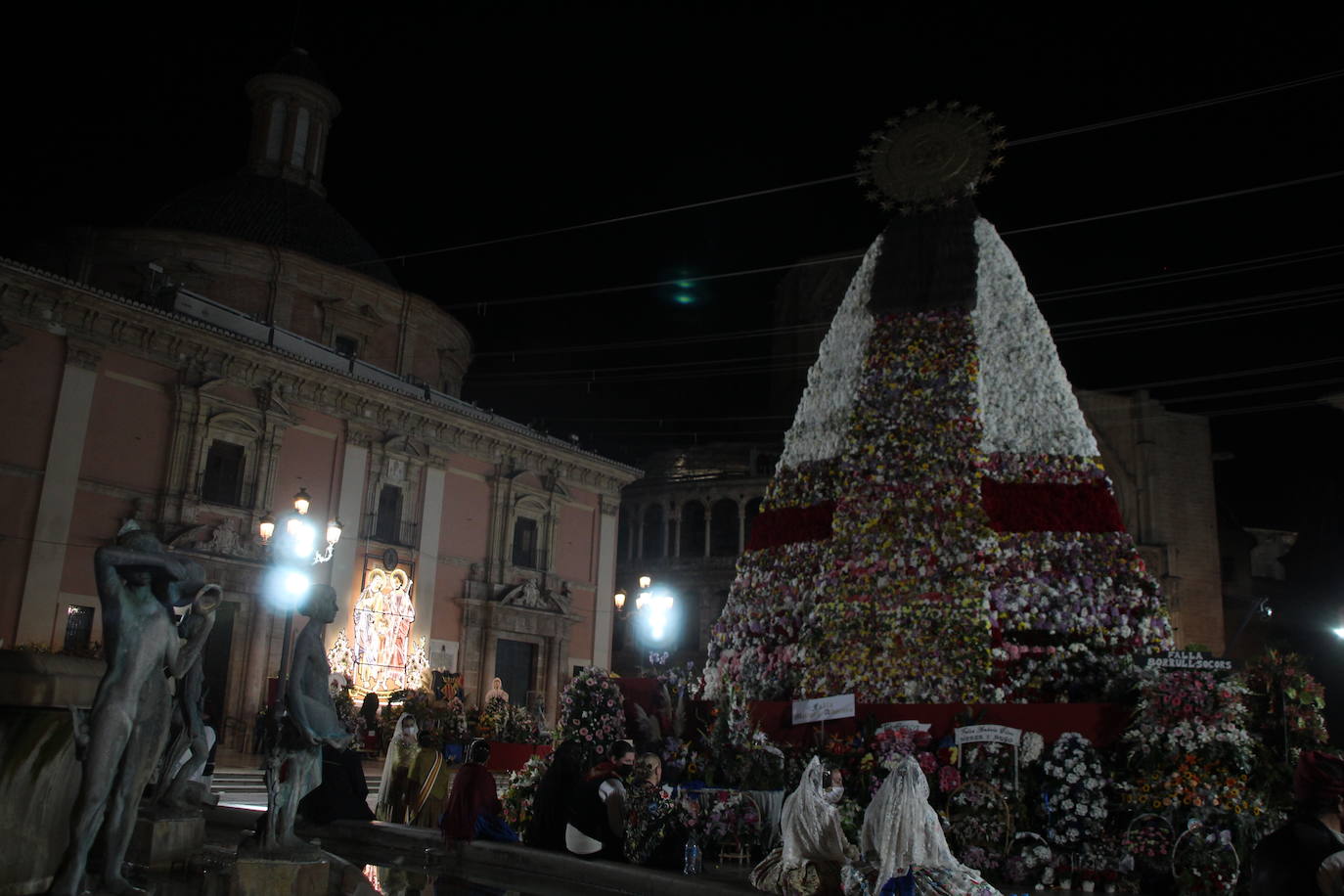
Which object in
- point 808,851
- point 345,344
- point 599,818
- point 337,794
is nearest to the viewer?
point 808,851

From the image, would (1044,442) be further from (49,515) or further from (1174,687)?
(49,515)

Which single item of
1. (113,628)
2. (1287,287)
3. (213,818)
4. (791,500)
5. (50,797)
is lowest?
(213,818)

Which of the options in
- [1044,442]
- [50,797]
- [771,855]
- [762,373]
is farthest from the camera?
[762,373]

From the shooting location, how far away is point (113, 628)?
4.33 meters

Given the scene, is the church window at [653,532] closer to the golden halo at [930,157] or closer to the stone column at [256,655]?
the stone column at [256,655]

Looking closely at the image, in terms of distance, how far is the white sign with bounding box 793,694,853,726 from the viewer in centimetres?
988

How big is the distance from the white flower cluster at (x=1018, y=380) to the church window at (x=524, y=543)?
58.2 feet

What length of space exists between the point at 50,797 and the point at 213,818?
18.5 ft

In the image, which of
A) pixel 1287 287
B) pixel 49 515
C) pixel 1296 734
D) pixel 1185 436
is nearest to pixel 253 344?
pixel 49 515

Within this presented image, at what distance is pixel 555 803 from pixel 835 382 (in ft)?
22.4

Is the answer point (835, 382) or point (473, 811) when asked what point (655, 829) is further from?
point (835, 382)

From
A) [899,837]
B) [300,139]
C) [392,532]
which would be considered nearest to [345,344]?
[392,532]

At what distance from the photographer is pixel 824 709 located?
10047mm

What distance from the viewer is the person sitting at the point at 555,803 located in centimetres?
816
